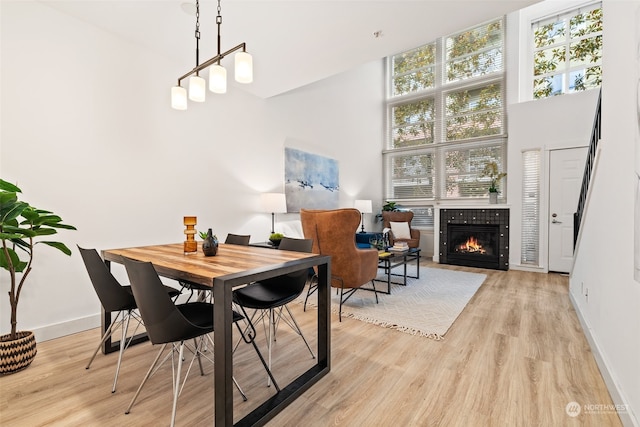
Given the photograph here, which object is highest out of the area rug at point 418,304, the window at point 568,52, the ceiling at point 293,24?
the window at point 568,52

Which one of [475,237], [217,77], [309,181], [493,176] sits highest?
[217,77]

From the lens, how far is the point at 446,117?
6.52 meters

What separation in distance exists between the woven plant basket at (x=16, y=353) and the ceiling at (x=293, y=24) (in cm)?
258

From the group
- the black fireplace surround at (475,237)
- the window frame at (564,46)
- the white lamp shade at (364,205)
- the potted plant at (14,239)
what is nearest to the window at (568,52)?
the window frame at (564,46)

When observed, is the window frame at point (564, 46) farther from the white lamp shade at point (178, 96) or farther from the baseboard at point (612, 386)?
the white lamp shade at point (178, 96)

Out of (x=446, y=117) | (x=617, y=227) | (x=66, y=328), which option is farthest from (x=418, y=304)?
(x=446, y=117)

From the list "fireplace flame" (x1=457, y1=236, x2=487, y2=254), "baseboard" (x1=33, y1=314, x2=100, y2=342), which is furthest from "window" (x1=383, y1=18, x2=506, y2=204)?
"baseboard" (x1=33, y1=314, x2=100, y2=342)

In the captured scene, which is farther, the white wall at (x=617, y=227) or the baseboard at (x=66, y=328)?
the baseboard at (x=66, y=328)

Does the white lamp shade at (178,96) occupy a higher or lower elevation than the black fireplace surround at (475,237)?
higher

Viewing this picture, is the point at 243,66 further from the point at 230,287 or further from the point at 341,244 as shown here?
the point at 341,244

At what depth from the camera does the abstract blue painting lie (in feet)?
15.5

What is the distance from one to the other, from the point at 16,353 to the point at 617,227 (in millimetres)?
3837

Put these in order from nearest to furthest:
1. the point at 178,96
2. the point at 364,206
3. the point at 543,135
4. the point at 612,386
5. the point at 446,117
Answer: the point at 612,386 < the point at 178,96 < the point at 543,135 < the point at 364,206 < the point at 446,117

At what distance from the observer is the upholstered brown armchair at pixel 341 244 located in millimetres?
2850
